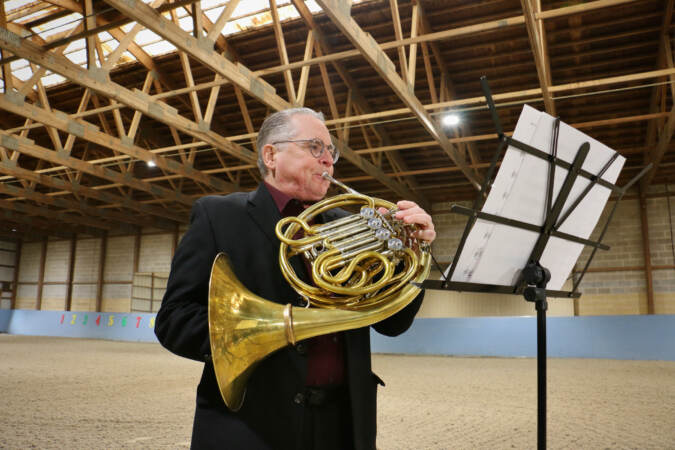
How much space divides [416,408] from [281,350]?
13.3ft

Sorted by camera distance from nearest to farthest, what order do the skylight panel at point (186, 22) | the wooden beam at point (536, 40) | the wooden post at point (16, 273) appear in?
the wooden beam at point (536, 40) < the skylight panel at point (186, 22) < the wooden post at point (16, 273)

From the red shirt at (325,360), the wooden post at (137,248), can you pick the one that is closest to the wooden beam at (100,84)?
the red shirt at (325,360)

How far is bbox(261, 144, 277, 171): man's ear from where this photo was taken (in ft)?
5.23

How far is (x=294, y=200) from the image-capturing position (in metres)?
1.56

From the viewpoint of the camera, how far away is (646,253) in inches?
541

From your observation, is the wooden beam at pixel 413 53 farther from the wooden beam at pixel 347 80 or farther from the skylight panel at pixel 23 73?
the skylight panel at pixel 23 73

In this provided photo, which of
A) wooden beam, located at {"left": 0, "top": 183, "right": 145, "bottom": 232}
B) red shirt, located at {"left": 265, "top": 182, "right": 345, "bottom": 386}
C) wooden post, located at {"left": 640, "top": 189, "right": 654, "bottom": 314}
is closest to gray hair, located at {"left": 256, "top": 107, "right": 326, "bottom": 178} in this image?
red shirt, located at {"left": 265, "top": 182, "right": 345, "bottom": 386}

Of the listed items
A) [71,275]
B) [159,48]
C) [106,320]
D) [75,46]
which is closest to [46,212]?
[106,320]

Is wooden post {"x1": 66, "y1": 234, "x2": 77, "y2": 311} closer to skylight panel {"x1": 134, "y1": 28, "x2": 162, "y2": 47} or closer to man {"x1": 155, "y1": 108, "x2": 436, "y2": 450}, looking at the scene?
skylight panel {"x1": 134, "y1": 28, "x2": 162, "y2": 47}

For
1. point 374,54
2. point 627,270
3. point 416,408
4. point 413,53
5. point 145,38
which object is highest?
point 145,38

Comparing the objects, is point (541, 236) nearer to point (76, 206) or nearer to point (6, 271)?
point (76, 206)

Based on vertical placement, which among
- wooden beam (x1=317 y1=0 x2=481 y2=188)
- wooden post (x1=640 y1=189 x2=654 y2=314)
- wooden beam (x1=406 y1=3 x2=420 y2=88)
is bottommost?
wooden post (x1=640 y1=189 x2=654 y2=314)

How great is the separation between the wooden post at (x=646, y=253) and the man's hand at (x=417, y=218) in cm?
1471

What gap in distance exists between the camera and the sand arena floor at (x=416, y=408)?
363 centimetres
